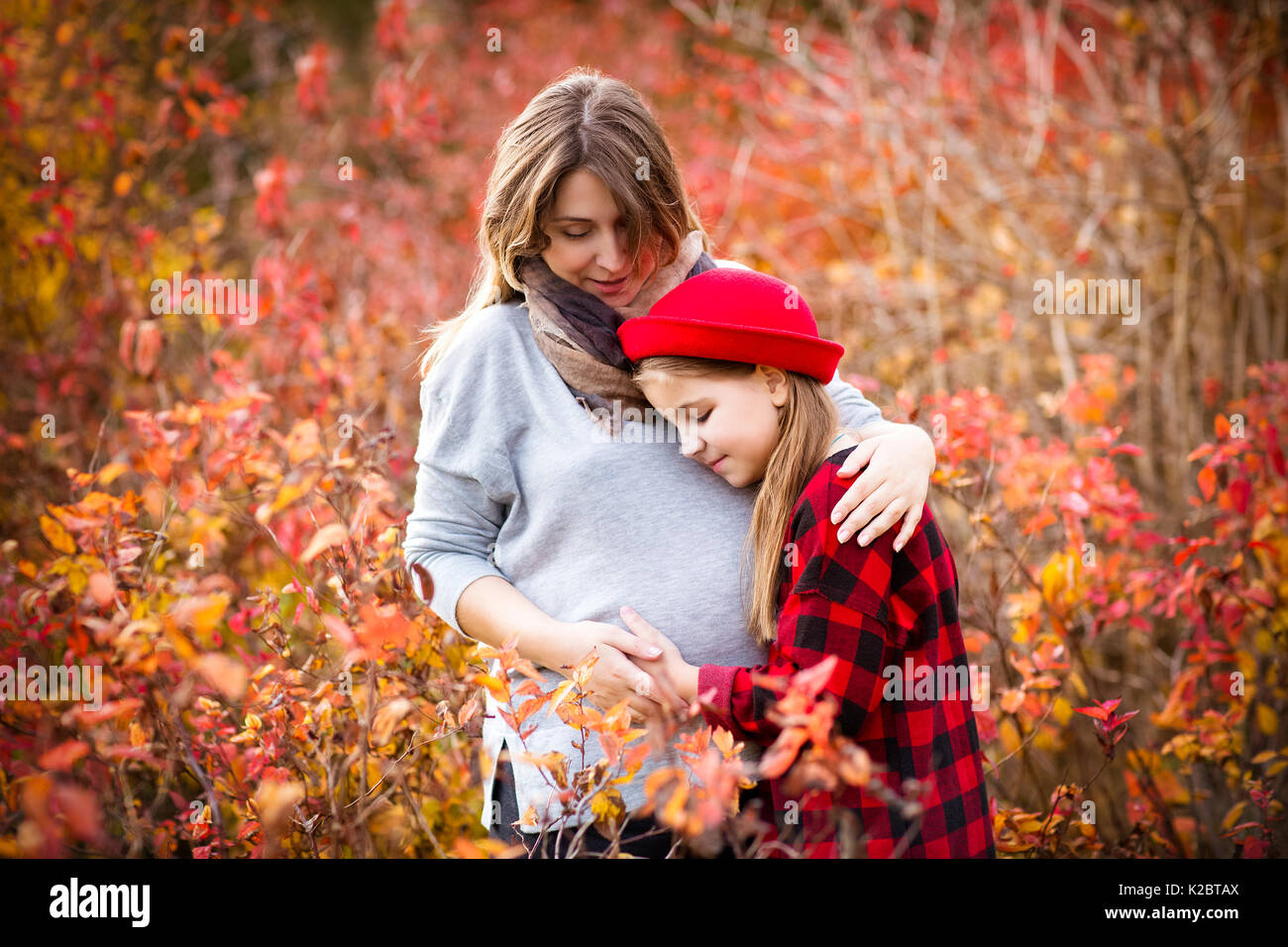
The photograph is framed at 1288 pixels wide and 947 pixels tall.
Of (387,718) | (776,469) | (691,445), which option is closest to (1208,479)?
(776,469)

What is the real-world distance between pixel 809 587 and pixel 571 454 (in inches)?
18.7

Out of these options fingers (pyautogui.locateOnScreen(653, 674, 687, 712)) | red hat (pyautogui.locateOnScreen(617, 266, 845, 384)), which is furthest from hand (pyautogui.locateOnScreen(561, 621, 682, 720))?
red hat (pyautogui.locateOnScreen(617, 266, 845, 384))

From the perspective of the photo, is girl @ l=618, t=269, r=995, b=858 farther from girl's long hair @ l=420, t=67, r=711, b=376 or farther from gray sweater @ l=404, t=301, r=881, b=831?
girl's long hair @ l=420, t=67, r=711, b=376

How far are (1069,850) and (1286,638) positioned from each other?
0.89 meters

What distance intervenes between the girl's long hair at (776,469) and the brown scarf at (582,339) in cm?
6

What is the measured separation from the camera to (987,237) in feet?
15.4

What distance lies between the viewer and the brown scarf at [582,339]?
1760 millimetres

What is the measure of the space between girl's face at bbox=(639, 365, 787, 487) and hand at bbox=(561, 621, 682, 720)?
32cm

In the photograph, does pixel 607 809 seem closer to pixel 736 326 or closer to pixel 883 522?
pixel 883 522

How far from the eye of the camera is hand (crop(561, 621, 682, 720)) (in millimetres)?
1581

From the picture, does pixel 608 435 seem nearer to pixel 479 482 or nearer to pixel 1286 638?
pixel 479 482

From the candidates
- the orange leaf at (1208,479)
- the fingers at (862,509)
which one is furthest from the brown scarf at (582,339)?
the orange leaf at (1208,479)
